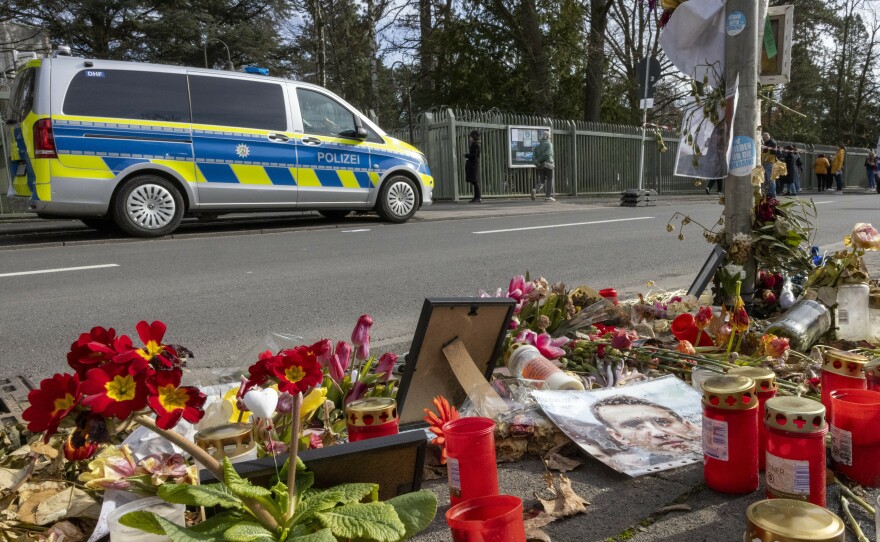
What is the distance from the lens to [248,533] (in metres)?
1.28

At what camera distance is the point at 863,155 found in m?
34.6

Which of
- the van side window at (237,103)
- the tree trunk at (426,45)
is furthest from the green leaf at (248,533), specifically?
the tree trunk at (426,45)

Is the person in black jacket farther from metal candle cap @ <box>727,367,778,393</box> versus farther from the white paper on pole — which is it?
metal candle cap @ <box>727,367,778,393</box>

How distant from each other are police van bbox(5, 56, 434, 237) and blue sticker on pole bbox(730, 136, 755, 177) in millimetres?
7053

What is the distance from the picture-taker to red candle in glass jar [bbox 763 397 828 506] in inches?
62.4

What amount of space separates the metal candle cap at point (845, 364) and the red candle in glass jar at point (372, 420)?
51.8 inches

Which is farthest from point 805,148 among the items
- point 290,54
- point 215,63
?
point 215,63

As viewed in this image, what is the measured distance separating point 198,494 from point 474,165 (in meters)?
15.3

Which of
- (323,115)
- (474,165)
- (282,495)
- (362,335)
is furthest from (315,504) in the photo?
(474,165)

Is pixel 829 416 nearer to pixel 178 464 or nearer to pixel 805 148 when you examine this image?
pixel 178 464

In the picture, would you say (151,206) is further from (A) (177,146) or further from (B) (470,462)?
(B) (470,462)

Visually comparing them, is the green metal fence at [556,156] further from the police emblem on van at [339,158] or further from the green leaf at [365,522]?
the green leaf at [365,522]

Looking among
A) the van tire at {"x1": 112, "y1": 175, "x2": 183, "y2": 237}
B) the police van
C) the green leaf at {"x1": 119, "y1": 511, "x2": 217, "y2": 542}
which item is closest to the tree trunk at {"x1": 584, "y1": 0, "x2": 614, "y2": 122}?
the police van

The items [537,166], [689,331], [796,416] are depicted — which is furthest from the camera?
[537,166]
